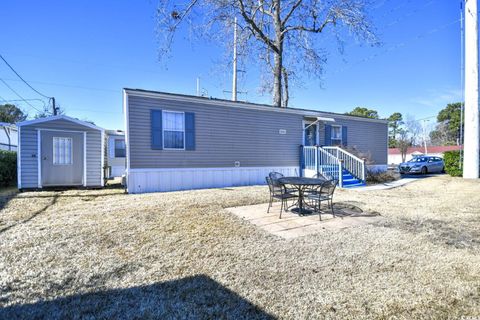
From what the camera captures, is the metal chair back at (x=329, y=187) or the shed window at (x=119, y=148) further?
the shed window at (x=119, y=148)

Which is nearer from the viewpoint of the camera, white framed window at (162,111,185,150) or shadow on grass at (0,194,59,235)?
shadow on grass at (0,194,59,235)

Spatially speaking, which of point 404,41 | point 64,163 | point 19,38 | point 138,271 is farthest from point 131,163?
point 404,41

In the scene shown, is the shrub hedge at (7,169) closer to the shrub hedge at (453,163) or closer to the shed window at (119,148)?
the shed window at (119,148)

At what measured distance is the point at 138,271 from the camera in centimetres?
285

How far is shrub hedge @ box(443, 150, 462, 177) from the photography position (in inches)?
505

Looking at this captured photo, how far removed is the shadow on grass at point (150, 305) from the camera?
81.8 inches

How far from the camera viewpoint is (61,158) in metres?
8.88

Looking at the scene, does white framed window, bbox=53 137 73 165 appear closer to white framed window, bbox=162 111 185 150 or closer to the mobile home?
the mobile home

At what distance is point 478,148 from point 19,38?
23.1 m

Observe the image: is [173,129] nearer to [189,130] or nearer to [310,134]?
[189,130]

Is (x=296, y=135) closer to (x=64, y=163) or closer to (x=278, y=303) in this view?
(x=64, y=163)

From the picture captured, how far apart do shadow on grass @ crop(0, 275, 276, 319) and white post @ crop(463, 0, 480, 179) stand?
13.8 m

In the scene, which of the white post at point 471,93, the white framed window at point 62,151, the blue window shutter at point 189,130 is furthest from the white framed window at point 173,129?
the white post at point 471,93

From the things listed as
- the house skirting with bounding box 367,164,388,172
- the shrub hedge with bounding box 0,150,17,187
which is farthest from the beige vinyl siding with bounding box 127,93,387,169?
the shrub hedge with bounding box 0,150,17,187
